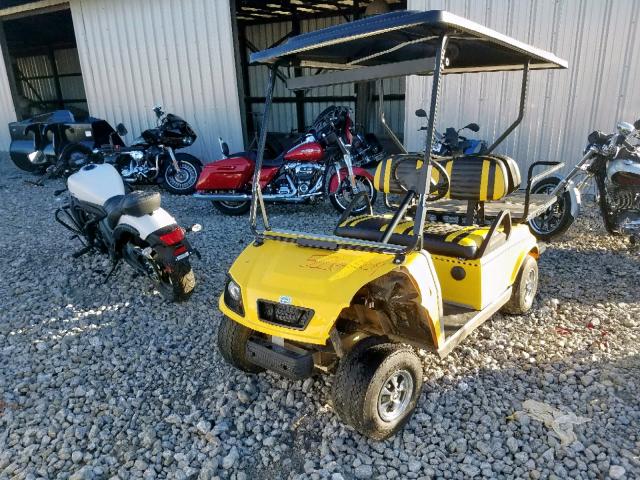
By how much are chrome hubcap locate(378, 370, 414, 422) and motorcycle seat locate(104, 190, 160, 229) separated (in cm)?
250

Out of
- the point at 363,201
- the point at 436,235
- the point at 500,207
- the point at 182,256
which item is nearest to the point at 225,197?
the point at 363,201

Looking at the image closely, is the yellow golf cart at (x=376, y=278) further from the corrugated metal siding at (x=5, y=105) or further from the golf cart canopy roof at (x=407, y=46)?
the corrugated metal siding at (x=5, y=105)

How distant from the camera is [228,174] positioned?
247 inches

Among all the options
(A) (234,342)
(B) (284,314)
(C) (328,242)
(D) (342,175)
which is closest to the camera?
(B) (284,314)

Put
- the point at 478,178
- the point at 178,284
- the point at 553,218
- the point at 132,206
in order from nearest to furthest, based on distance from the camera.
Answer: the point at 478,178 < the point at 178,284 < the point at 132,206 < the point at 553,218

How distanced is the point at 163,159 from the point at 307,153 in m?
3.00

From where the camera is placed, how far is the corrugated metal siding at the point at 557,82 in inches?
235

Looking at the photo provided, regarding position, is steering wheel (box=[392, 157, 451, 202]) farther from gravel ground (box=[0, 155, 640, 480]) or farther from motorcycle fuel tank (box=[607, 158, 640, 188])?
motorcycle fuel tank (box=[607, 158, 640, 188])

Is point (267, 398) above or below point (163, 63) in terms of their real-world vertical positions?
below

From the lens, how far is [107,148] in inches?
331

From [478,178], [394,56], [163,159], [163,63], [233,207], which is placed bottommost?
[233,207]

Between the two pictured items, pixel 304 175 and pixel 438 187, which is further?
pixel 304 175

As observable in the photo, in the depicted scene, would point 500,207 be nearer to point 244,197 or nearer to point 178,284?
point 178,284

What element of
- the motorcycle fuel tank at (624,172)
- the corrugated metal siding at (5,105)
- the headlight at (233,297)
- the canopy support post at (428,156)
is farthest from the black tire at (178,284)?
the corrugated metal siding at (5,105)
